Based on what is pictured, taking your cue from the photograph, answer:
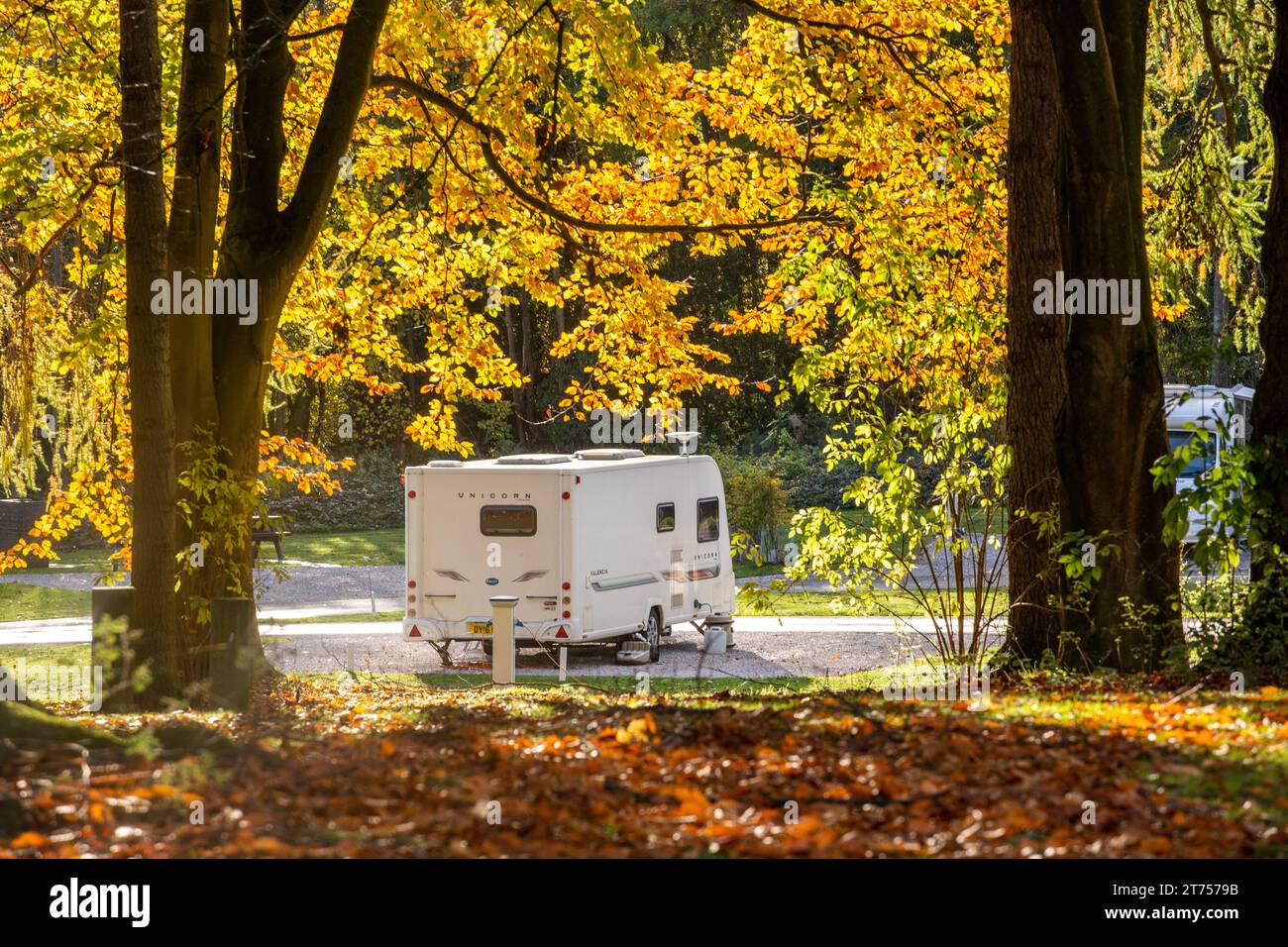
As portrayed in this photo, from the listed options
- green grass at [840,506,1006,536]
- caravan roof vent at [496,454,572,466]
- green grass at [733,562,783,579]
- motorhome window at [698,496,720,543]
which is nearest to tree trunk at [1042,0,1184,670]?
green grass at [840,506,1006,536]

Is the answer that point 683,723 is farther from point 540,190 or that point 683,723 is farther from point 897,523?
point 540,190

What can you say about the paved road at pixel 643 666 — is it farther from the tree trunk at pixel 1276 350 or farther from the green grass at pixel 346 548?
the green grass at pixel 346 548

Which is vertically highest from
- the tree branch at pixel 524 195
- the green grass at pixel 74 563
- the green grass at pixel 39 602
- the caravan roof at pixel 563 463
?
the tree branch at pixel 524 195

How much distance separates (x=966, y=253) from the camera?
635 inches

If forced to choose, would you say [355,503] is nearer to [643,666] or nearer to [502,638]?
[643,666]

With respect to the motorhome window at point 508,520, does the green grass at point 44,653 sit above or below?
below

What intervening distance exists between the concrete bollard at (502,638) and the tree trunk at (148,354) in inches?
213

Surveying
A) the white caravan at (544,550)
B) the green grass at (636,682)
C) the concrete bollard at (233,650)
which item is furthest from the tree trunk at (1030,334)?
the white caravan at (544,550)

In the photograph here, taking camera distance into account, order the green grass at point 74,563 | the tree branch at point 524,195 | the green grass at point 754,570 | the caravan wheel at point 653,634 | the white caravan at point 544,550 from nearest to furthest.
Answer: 1. the tree branch at point 524,195
2. the white caravan at point 544,550
3. the caravan wheel at point 653,634
4. the green grass at point 754,570
5. the green grass at point 74,563

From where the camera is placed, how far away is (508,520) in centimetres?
1800

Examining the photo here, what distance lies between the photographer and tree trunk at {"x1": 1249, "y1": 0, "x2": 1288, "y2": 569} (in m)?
8.47

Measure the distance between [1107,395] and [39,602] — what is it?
64.1 ft

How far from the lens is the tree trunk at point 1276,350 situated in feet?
27.8

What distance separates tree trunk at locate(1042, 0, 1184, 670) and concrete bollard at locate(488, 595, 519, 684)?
7.31 m
